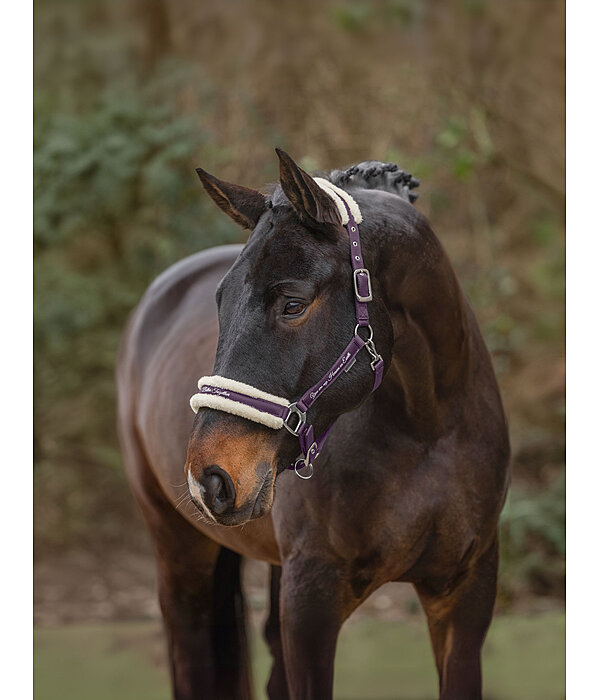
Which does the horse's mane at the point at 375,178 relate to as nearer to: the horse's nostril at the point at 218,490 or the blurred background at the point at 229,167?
the horse's nostril at the point at 218,490

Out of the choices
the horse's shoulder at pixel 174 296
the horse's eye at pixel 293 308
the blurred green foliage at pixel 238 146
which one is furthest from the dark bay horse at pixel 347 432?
the blurred green foliage at pixel 238 146

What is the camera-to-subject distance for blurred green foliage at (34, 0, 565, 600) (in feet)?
14.4

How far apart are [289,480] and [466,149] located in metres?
2.88

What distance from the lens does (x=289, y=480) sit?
5.95 feet

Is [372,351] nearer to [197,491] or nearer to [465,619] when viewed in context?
[197,491]

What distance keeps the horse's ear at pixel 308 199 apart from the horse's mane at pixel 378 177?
20 cm

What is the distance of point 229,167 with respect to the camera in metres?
4.50

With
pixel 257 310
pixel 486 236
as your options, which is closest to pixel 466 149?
pixel 486 236

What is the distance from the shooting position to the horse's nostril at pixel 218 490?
139 cm

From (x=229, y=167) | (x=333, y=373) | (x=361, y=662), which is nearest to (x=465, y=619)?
(x=333, y=373)

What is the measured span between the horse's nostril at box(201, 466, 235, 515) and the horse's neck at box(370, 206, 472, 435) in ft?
1.50

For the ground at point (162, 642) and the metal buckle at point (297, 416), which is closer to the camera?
the metal buckle at point (297, 416)

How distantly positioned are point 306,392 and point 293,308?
138mm
